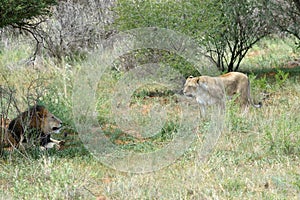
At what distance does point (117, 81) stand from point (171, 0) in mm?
1873

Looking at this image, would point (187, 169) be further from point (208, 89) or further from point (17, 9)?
point (208, 89)

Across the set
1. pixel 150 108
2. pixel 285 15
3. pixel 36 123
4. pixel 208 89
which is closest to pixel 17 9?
pixel 36 123

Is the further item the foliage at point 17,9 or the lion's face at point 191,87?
the lion's face at point 191,87

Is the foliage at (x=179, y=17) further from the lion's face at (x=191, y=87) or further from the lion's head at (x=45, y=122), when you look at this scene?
the lion's head at (x=45, y=122)

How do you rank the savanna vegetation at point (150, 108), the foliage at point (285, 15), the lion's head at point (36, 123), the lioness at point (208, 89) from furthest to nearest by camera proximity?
1. the foliage at point (285, 15)
2. the lioness at point (208, 89)
3. the lion's head at point (36, 123)
4. the savanna vegetation at point (150, 108)

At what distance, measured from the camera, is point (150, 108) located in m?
9.72

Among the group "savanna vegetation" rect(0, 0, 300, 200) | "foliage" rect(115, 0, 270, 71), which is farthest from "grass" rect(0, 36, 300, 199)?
"foliage" rect(115, 0, 270, 71)

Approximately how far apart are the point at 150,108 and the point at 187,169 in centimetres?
327

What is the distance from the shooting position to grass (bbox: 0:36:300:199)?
571cm

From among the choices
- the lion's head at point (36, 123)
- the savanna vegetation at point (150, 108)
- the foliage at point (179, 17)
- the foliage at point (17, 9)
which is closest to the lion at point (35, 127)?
the lion's head at point (36, 123)

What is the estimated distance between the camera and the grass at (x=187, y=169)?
571cm

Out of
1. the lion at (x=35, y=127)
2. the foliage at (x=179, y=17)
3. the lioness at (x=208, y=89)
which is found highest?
the foliage at (x=179, y=17)

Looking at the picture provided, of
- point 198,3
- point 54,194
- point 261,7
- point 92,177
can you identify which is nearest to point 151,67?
point 198,3

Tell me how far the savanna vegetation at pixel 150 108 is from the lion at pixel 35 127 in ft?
0.61
